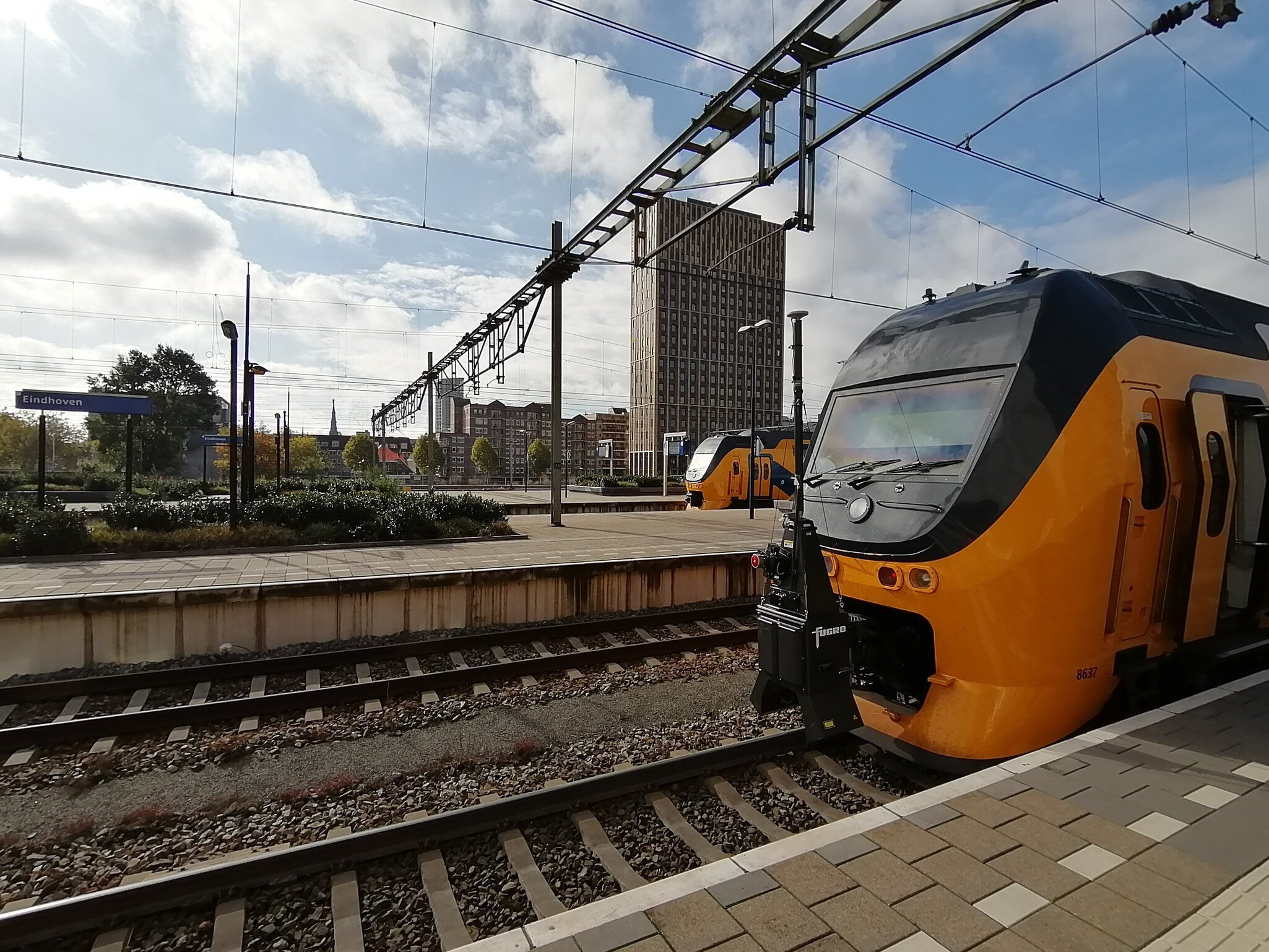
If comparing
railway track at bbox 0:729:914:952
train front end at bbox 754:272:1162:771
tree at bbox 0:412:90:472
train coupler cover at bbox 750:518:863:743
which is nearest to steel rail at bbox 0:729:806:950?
railway track at bbox 0:729:914:952

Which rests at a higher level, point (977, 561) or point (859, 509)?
point (859, 509)

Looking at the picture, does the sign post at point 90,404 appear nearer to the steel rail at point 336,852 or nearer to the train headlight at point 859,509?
the steel rail at point 336,852

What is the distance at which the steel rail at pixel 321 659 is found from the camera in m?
6.05

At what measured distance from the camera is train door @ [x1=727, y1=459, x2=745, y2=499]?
83.9ft

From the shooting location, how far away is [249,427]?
15.3 meters

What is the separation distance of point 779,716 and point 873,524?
2.17 metres

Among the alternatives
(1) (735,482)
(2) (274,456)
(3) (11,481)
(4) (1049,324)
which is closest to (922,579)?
(4) (1049,324)

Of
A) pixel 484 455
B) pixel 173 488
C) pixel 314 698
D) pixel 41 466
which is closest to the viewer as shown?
pixel 314 698

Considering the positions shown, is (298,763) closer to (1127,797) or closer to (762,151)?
(1127,797)

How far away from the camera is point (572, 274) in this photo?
15.4 meters

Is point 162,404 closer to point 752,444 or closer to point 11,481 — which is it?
point 11,481

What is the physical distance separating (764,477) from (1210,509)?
21.2m

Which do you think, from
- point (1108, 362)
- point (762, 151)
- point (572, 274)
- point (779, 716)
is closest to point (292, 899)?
point (779, 716)

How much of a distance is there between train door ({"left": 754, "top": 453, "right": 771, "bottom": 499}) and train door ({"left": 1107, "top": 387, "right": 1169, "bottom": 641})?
70.0 ft
